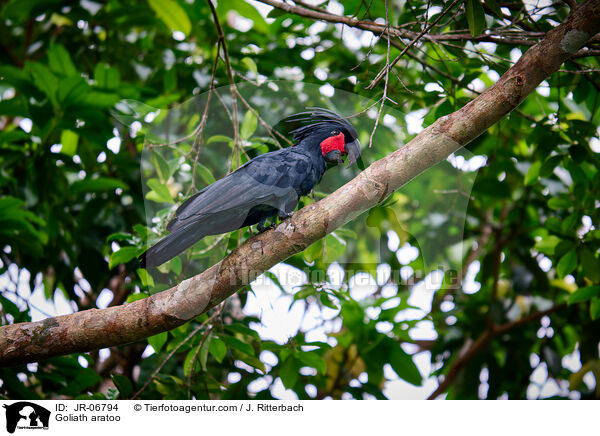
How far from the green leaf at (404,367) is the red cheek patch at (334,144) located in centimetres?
97

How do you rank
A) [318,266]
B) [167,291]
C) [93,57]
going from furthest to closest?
[93,57] < [318,266] < [167,291]

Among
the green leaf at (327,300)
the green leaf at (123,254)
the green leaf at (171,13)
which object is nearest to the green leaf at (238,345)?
the green leaf at (327,300)

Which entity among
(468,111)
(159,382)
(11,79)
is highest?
(11,79)

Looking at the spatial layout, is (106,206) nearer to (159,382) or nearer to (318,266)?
(159,382)

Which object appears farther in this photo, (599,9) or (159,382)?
(159,382)

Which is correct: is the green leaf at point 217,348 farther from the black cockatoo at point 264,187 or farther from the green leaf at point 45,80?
the green leaf at point 45,80

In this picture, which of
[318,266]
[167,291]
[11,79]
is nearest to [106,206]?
[11,79]

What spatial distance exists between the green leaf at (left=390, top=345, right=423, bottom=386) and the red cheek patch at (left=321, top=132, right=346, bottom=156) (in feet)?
3.17

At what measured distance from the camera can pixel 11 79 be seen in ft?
6.49

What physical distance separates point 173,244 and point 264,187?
314mm

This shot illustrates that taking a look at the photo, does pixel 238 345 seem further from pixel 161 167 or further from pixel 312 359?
pixel 161 167

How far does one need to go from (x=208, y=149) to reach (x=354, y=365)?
123cm

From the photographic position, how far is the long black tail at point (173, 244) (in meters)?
1.43

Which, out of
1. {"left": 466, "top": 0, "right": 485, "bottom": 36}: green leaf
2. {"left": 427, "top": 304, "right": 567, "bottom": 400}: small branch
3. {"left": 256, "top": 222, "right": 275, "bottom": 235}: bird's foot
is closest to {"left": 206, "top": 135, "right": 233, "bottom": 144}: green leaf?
{"left": 256, "top": 222, "right": 275, "bottom": 235}: bird's foot
